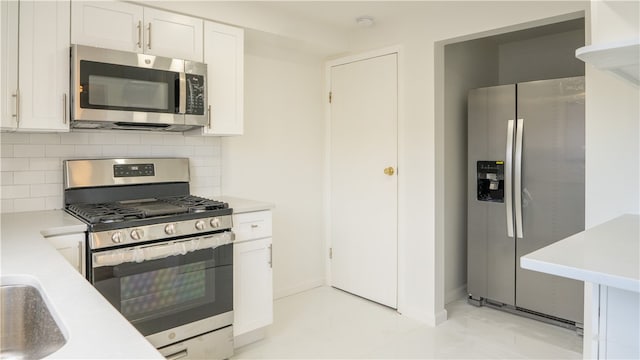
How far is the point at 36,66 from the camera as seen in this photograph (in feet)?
6.71

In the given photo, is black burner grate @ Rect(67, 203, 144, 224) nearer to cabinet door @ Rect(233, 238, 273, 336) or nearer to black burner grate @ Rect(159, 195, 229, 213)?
black burner grate @ Rect(159, 195, 229, 213)

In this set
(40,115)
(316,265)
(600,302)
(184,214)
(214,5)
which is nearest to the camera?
(600,302)

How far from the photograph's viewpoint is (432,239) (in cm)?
308

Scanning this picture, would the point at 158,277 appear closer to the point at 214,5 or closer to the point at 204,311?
the point at 204,311

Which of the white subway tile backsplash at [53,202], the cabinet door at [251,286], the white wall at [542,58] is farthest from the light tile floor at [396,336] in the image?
the white wall at [542,58]

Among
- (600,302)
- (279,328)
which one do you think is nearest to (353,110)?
(279,328)

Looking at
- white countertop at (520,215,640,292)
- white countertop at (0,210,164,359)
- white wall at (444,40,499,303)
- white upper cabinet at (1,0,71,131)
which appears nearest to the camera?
white countertop at (0,210,164,359)

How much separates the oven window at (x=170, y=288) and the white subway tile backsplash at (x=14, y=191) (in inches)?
Result: 29.3

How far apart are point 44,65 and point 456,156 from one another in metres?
2.98

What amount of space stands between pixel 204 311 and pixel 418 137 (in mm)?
1896

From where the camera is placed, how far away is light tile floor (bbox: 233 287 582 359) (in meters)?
2.62

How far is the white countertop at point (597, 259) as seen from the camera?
3.33 feet

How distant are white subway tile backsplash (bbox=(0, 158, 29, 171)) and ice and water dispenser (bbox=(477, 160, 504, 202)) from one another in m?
3.10

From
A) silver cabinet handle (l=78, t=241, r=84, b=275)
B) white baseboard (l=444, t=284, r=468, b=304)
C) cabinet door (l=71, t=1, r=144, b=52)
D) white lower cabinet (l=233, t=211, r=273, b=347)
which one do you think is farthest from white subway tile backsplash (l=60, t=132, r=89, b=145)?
white baseboard (l=444, t=284, r=468, b=304)
